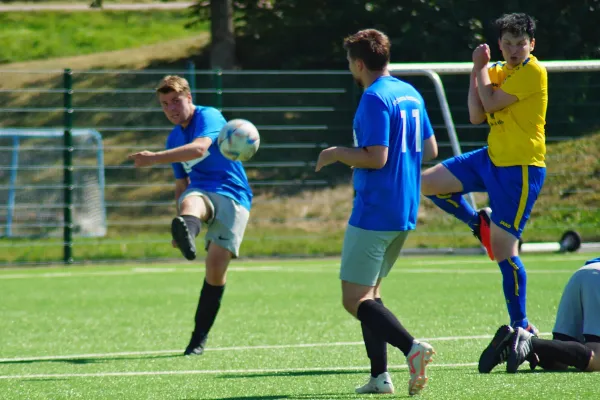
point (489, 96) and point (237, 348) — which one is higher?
point (489, 96)

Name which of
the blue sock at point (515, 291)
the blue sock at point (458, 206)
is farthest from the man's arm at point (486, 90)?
the blue sock at point (515, 291)

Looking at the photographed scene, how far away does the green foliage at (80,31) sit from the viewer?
27.8 meters

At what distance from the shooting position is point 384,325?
5145 millimetres

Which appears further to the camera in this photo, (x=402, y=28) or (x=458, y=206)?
(x=402, y=28)

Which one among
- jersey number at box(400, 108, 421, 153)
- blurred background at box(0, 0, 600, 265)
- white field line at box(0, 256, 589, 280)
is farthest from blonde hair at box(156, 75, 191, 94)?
blurred background at box(0, 0, 600, 265)

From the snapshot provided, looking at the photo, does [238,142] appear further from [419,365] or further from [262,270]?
[262,270]

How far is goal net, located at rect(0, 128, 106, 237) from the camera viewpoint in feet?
51.7

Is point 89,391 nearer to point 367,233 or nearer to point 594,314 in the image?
point 367,233

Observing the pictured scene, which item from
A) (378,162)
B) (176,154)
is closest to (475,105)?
(378,162)

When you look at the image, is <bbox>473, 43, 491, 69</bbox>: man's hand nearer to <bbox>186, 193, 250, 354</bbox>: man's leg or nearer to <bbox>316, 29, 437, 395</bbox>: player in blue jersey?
<bbox>316, 29, 437, 395</bbox>: player in blue jersey

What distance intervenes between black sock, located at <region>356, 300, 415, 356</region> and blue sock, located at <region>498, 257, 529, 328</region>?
52.3 inches

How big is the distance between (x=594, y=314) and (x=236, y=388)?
6.50ft

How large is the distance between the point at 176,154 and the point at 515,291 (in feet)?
7.71

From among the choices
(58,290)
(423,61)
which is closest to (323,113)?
(423,61)
